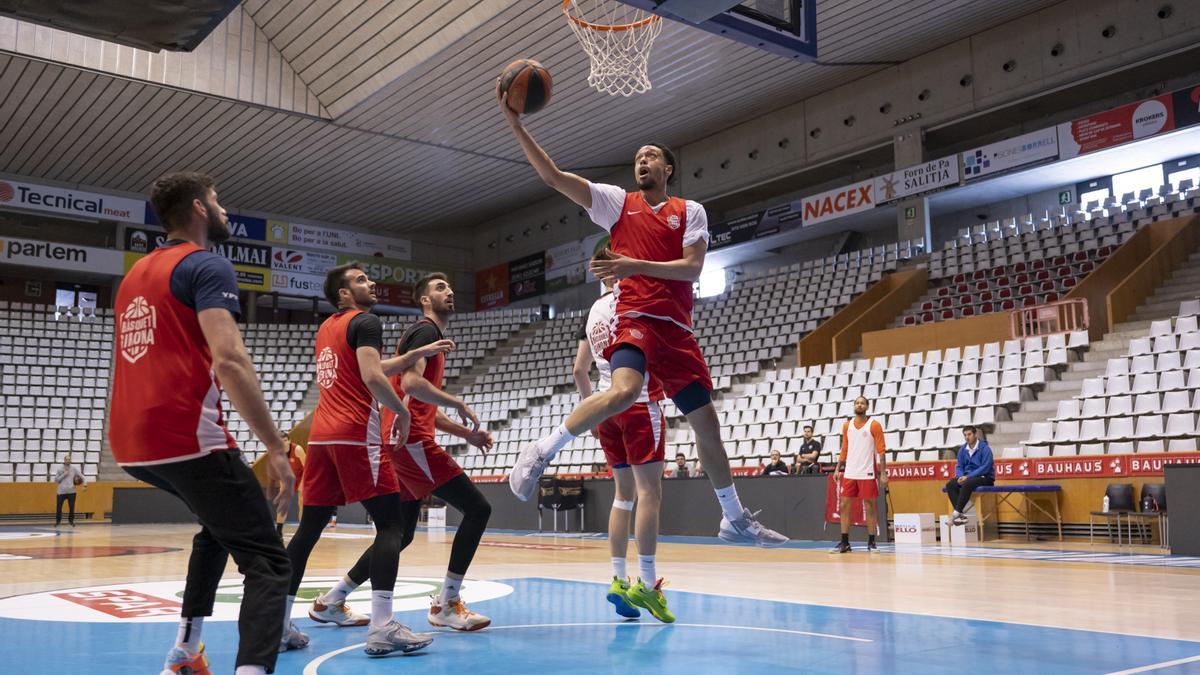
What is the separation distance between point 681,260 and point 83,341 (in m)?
25.4

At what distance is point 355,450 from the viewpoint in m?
4.48

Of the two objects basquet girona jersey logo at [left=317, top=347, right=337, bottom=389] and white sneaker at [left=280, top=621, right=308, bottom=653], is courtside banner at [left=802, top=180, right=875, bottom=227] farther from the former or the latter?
white sneaker at [left=280, top=621, right=308, bottom=653]

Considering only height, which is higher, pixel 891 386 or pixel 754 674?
pixel 891 386

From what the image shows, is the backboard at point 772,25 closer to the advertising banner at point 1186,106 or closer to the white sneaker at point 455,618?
the white sneaker at point 455,618

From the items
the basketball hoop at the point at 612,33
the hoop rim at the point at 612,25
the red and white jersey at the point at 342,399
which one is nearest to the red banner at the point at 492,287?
the basketball hoop at the point at 612,33

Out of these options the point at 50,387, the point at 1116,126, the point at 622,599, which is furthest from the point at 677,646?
the point at 50,387

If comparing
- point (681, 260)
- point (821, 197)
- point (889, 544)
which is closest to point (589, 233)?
point (821, 197)

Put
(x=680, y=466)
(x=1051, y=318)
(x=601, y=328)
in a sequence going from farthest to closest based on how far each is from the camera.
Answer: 1. (x=1051, y=318)
2. (x=680, y=466)
3. (x=601, y=328)

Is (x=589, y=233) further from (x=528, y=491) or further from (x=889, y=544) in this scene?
(x=528, y=491)

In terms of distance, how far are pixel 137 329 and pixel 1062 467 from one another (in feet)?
38.9

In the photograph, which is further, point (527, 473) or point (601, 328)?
point (601, 328)

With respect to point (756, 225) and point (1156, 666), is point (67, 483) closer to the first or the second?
point (756, 225)

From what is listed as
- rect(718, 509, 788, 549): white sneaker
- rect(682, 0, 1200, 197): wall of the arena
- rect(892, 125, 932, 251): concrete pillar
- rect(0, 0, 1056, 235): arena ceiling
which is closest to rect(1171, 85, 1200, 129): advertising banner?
rect(682, 0, 1200, 197): wall of the arena

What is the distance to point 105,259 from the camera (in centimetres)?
2786
